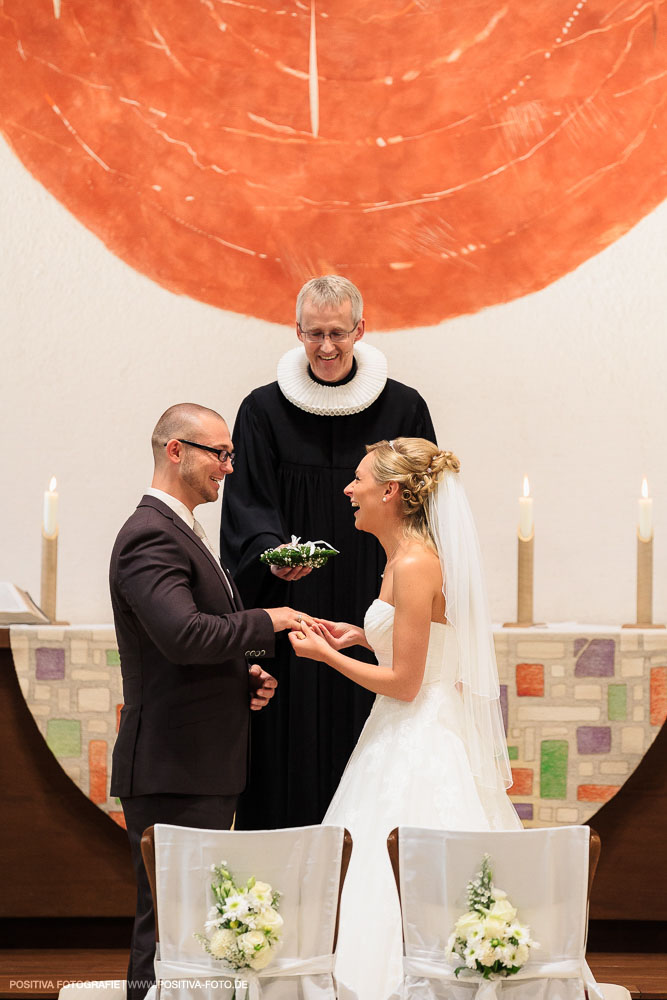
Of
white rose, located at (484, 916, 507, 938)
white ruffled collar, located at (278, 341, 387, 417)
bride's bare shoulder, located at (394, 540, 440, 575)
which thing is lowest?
white rose, located at (484, 916, 507, 938)

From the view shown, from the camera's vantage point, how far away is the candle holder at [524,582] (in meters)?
4.66

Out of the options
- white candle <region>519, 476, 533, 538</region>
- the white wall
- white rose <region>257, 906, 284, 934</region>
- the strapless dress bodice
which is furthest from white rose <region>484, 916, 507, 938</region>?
the white wall

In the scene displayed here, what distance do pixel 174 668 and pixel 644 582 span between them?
88.8 inches

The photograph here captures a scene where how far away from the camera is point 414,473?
3.56 meters

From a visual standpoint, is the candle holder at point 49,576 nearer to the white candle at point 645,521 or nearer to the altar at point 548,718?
the altar at point 548,718

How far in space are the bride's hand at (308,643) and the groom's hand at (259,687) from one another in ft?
0.41

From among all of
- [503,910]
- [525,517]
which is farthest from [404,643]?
[525,517]

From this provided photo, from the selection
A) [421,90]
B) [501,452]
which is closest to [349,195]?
[421,90]

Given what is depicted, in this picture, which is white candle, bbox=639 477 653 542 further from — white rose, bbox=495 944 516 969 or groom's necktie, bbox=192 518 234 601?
white rose, bbox=495 944 516 969

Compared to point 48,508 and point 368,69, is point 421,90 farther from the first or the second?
point 48,508

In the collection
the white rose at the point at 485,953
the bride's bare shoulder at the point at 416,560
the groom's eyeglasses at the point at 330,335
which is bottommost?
the white rose at the point at 485,953

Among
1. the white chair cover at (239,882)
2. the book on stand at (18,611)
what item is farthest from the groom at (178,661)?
the book on stand at (18,611)

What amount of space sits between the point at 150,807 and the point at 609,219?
3.61 m

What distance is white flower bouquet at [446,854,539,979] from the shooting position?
2436mm
